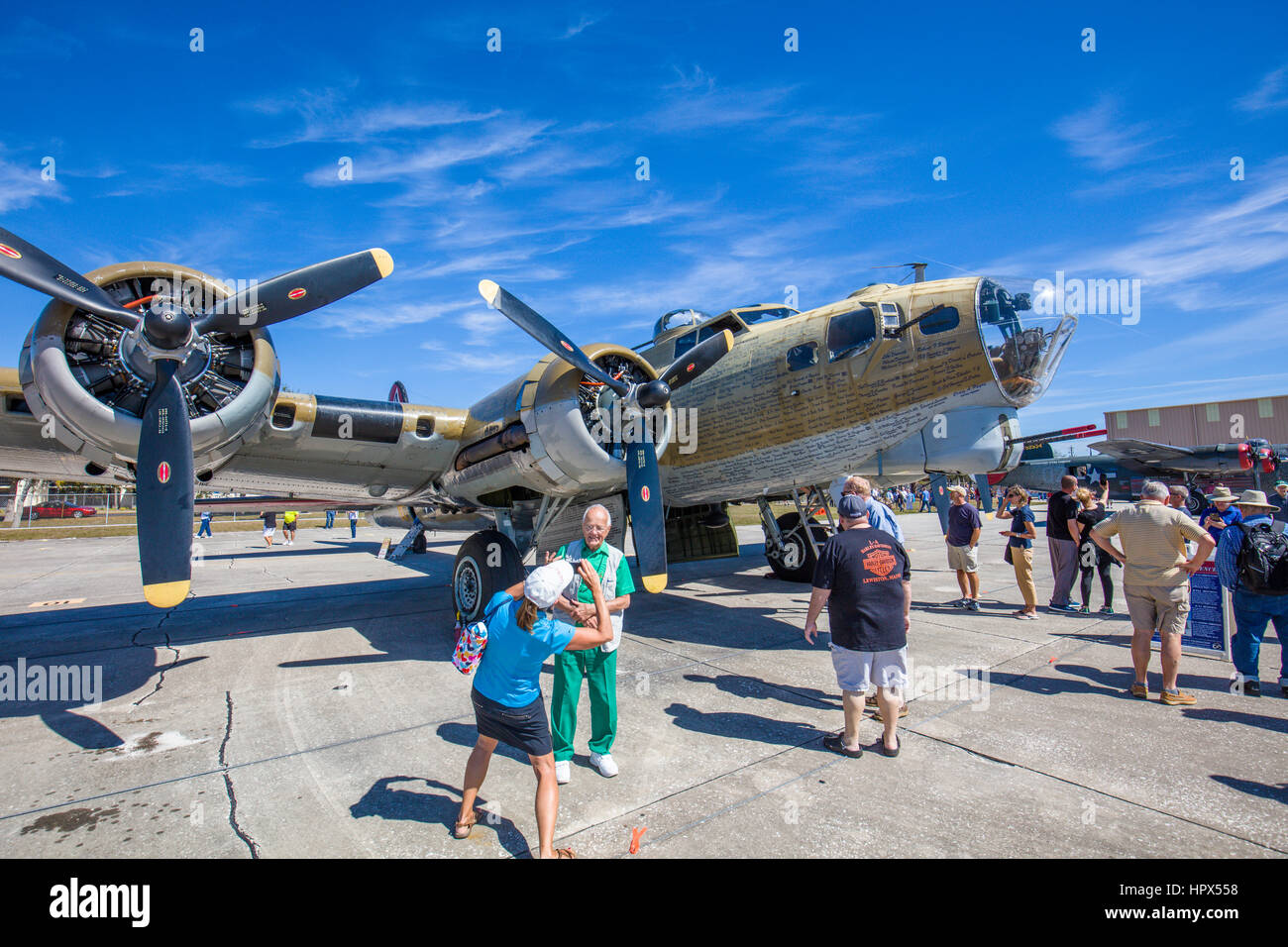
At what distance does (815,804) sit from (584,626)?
63.3 inches

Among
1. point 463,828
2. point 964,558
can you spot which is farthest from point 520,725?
point 964,558

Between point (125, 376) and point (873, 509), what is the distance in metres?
6.78

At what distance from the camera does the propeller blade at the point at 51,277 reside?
5082mm

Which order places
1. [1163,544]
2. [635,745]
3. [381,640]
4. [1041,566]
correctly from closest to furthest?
[635,745]
[1163,544]
[381,640]
[1041,566]

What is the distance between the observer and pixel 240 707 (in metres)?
5.21

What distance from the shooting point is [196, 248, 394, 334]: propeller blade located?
19.6ft

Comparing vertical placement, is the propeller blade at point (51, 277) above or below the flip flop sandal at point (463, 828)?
above

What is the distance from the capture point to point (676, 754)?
4102 millimetres

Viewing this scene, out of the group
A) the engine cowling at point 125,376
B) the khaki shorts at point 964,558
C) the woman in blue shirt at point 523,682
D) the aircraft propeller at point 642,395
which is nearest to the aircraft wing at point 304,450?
the engine cowling at point 125,376

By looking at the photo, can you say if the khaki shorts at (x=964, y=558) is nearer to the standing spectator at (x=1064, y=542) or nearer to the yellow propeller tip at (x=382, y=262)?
the standing spectator at (x=1064, y=542)

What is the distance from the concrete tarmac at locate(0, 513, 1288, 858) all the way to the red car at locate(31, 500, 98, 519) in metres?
51.0

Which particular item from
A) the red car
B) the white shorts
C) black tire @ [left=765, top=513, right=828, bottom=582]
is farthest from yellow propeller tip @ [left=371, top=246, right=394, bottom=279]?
the red car

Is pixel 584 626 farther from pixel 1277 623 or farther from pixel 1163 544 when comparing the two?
pixel 1277 623
